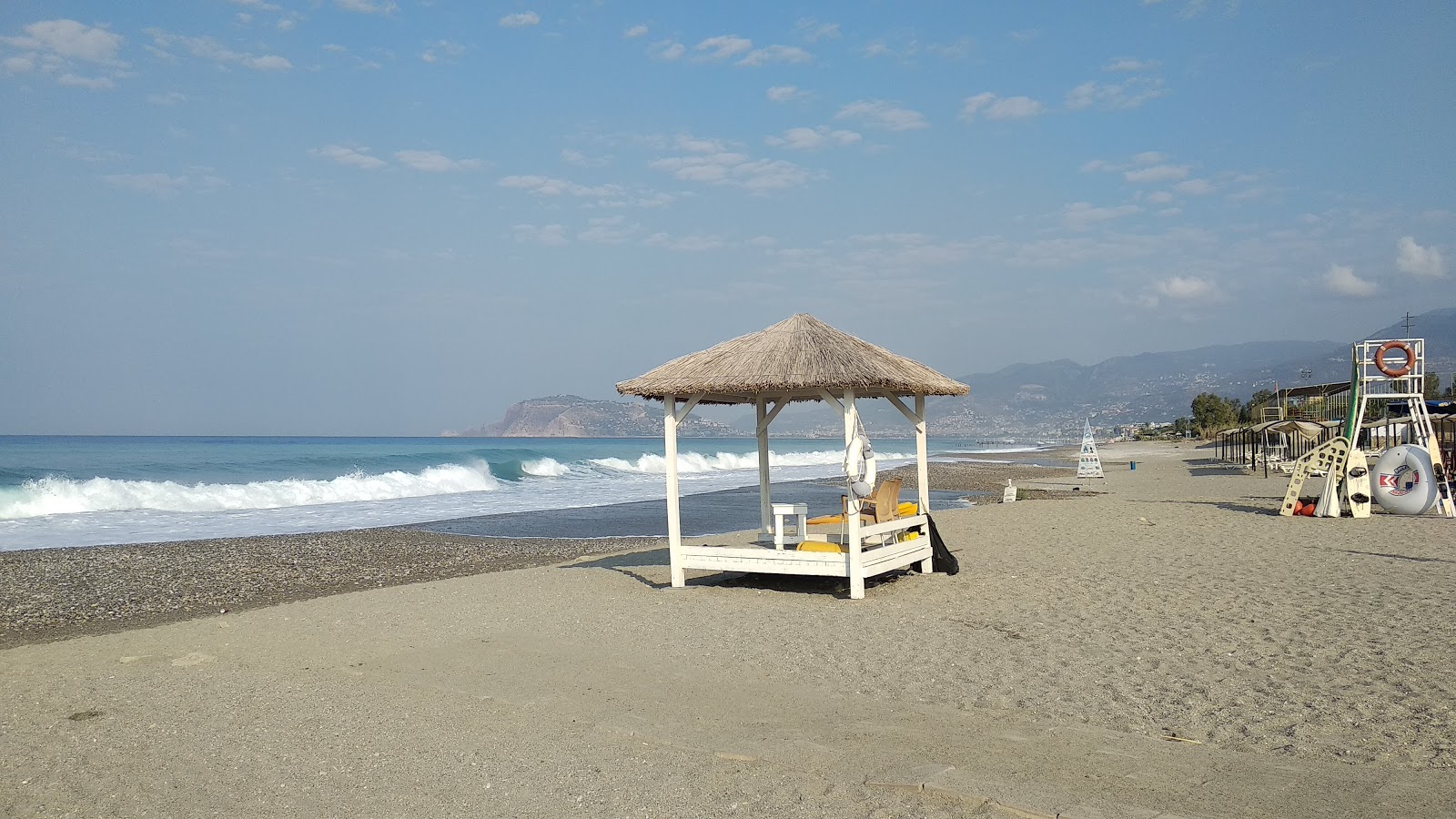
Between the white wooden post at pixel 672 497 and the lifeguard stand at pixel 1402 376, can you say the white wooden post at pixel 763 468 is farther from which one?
the lifeguard stand at pixel 1402 376

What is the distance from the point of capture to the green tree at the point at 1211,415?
200ft

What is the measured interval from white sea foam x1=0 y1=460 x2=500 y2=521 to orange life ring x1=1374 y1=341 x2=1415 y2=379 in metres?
25.8

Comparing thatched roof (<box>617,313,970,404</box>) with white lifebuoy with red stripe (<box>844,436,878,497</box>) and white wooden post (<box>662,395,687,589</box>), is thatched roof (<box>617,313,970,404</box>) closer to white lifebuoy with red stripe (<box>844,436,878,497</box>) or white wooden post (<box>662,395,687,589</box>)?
white wooden post (<box>662,395,687,589</box>)

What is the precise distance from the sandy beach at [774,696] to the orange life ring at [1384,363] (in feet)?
17.4

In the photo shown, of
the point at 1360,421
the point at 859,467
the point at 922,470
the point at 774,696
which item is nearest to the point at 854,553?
the point at 859,467

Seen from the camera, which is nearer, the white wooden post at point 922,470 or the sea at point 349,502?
the white wooden post at point 922,470

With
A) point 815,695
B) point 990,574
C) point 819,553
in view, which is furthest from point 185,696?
point 990,574

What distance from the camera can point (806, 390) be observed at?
34.7ft

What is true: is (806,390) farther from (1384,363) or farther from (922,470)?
(1384,363)

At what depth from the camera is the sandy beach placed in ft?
13.9

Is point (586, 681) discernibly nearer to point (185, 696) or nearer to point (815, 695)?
point (815, 695)

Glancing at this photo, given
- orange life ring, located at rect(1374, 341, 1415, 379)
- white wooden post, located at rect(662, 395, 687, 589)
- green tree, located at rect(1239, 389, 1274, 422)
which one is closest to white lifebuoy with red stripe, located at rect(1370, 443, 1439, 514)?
orange life ring, located at rect(1374, 341, 1415, 379)

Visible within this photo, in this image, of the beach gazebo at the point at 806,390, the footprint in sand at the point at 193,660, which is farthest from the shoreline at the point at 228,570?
the beach gazebo at the point at 806,390

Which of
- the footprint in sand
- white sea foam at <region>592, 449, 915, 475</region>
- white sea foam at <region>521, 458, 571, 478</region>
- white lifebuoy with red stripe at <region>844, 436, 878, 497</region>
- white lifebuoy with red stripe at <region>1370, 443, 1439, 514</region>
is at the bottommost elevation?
white sea foam at <region>592, 449, 915, 475</region>
